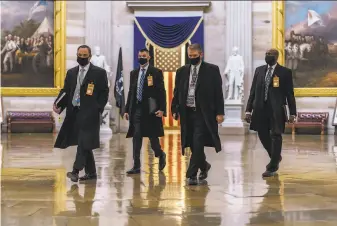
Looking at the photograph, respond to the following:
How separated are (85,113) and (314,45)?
532 inches

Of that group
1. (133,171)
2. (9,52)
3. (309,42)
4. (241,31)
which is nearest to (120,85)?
(9,52)

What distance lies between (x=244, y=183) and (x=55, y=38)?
13.5 meters

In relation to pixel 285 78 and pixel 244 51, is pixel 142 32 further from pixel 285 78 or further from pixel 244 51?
pixel 285 78

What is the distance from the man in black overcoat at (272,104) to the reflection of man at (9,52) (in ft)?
42.5

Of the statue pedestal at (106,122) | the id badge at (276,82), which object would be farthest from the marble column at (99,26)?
the id badge at (276,82)

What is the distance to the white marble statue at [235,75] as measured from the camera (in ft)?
→ 62.9

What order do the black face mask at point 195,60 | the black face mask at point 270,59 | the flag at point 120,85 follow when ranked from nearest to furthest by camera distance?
the black face mask at point 195,60, the black face mask at point 270,59, the flag at point 120,85

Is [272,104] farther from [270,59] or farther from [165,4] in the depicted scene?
[165,4]

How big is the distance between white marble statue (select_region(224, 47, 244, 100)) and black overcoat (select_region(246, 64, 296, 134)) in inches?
409

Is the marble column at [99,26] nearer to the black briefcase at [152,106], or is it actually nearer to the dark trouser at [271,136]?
the black briefcase at [152,106]

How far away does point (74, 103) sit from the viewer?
790 centimetres

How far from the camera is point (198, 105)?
765cm

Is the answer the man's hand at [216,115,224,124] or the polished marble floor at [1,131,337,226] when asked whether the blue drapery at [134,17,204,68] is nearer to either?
the polished marble floor at [1,131,337,226]

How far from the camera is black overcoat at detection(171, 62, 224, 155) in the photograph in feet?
25.0
